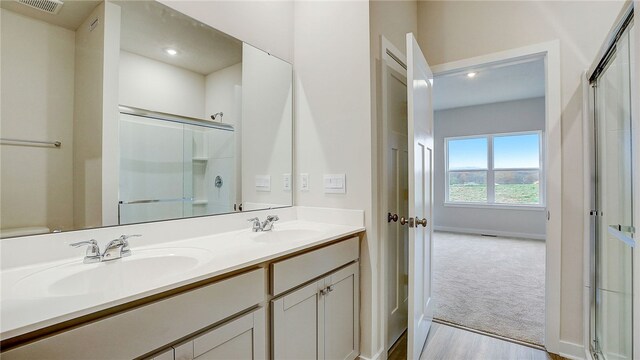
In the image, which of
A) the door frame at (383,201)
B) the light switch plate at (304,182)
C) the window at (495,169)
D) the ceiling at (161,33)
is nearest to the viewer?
the ceiling at (161,33)

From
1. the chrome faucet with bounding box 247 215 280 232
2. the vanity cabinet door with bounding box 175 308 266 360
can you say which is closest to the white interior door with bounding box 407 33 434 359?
the chrome faucet with bounding box 247 215 280 232

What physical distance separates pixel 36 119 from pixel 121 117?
0.28m

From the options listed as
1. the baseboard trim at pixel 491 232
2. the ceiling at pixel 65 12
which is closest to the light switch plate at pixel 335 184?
the ceiling at pixel 65 12

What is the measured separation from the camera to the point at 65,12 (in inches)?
44.8

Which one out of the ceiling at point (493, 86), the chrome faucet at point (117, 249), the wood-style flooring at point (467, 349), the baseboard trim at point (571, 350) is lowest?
the wood-style flooring at point (467, 349)

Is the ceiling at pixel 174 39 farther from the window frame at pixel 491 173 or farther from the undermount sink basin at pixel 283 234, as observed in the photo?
the window frame at pixel 491 173

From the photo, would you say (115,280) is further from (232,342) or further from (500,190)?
(500,190)

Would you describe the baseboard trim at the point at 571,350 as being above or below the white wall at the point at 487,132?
below

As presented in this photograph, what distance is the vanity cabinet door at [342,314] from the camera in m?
1.48

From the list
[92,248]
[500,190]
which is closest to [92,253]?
[92,248]

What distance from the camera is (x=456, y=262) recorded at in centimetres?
401

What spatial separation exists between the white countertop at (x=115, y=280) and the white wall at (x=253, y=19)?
1.24 m

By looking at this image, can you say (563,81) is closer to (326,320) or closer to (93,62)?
(326,320)

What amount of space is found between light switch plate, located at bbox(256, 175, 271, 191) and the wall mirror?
0.04 m
